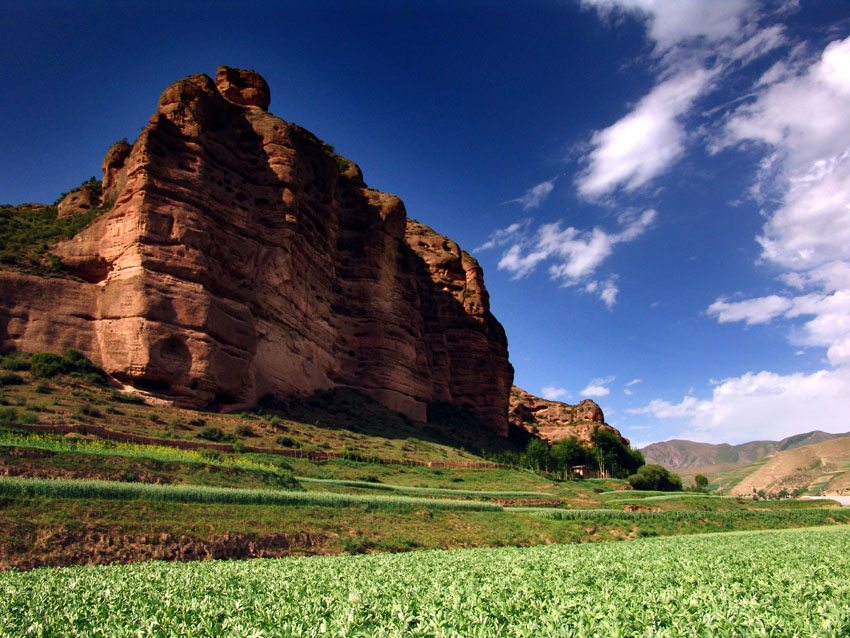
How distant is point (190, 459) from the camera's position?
2773cm

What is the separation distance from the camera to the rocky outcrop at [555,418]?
113m

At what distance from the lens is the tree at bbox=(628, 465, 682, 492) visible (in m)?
73.8

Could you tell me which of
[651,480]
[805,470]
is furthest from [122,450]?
[805,470]

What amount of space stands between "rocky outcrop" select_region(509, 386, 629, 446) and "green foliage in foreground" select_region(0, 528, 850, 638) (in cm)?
10296

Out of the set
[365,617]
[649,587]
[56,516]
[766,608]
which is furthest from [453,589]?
[56,516]

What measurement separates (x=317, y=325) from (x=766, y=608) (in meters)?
57.7

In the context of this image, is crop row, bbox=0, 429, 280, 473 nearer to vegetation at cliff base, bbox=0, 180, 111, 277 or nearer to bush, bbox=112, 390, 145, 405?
bush, bbox=112, 390, 145, 405

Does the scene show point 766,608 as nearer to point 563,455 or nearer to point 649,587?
point 649,587

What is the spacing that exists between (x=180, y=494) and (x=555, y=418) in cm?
11389

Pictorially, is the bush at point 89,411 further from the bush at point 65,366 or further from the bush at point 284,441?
the bush at point 284,441

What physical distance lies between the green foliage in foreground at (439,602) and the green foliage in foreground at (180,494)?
30.6 feet

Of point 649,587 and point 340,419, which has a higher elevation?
point 340,419

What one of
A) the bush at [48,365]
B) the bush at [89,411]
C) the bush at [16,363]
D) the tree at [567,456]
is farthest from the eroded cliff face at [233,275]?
the tree at [567,456]

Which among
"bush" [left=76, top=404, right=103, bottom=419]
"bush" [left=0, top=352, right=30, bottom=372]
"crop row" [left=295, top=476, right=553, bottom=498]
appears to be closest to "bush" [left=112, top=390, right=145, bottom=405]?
"bush" [left=76, top=404, right=103, bottom=419]
